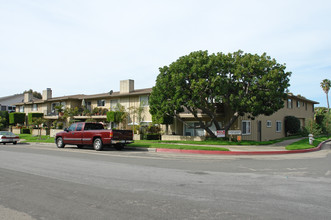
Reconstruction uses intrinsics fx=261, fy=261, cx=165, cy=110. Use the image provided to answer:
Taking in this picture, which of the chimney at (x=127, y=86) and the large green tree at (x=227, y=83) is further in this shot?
the chimney at (x=127, y=86)

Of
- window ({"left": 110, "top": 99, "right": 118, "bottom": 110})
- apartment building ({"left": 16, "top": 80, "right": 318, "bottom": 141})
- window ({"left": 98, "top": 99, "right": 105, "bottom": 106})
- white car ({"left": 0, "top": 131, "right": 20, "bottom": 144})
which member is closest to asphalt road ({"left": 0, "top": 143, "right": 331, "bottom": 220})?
apartment building ({"left": 16, "top": 80, "right": 318, "bottom": 141})

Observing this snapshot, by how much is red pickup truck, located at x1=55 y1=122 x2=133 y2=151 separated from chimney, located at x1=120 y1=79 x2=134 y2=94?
12873 mm

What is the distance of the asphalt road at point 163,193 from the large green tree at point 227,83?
410 inches

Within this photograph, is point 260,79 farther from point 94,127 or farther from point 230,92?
point 94,127

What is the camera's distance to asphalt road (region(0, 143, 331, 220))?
16.4 feet

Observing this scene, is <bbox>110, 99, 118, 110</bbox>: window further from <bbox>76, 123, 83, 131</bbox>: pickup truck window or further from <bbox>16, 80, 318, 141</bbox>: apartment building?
<bbox>76, 123, 83, 131</bbox>: pickup truck window

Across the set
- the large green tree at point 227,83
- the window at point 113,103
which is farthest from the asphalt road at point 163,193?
the window at point 113,103

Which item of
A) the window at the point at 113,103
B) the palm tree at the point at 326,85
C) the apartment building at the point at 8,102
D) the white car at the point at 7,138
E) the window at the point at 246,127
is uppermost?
the palm tree at the point at 326,85

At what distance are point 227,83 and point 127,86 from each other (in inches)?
606

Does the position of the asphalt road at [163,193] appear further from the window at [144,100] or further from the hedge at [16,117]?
the hedge at [16,117]

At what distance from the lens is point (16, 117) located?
143 feet

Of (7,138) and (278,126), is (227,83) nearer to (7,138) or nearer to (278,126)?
(278,126)

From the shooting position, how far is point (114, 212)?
5.02 metres

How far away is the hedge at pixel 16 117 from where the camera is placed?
1708 inches
